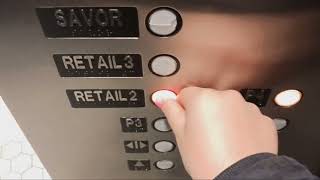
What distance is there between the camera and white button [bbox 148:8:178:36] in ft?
1.10

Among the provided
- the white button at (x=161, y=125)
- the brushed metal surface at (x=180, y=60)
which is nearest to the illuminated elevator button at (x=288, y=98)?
the brushed metal surface at (x=180, y=60)

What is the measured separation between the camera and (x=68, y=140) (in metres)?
0.49

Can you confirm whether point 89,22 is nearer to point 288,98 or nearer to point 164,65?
point 164,65

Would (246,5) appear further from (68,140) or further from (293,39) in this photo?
(68,140)

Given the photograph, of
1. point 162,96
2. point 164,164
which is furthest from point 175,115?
point 164,164

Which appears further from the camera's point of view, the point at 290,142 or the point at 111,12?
the point at 290,142

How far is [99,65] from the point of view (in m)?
0.38

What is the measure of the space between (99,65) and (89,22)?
5 cm

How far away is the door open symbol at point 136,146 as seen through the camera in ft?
1.63

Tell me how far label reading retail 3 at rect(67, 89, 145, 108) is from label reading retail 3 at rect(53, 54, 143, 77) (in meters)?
0.02

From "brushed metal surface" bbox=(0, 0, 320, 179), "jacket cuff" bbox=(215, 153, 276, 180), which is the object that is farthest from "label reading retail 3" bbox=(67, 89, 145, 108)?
"jacket cuff" bbox=(215, 153, 276, 180)

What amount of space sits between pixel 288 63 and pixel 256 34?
1.8 inches

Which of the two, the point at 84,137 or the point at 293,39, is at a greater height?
the point at 293,39

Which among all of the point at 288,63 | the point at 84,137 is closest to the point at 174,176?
the point at 84,137
